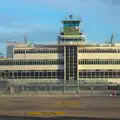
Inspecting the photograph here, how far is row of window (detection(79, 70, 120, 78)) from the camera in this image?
572 feet

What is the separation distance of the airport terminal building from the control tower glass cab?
243cm

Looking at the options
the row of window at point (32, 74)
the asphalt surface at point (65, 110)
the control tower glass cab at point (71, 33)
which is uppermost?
the control tower glass cab at point (71, 33)

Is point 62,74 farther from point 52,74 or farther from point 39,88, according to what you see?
point 39,88

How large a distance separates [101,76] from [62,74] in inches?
547

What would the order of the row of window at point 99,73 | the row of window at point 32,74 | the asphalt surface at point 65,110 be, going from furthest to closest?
the row of window at point 32,74 < the row of window at point 99,73 < the asphalt surface at point 65,110

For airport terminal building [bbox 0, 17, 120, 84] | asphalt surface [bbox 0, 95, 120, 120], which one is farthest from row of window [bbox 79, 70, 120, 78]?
asphalt surface [bbox 0, 95, 120, 120]

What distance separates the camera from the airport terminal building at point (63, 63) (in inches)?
6865

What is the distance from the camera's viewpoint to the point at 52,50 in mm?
178000

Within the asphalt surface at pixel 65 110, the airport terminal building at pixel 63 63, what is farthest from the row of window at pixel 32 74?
the asphalt surface at pixel 65 110

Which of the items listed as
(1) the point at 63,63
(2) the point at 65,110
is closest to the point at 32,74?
(1) the point at 63,63

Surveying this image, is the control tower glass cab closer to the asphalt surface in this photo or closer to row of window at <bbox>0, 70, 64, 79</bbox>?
row of window at <bbox>0, 70, 64, 79</bbox>

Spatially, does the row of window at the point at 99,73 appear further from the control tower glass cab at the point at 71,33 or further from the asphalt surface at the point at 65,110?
the asphalt surface at the point at 65,110

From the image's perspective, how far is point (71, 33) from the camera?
186m

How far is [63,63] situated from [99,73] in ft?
43.9
